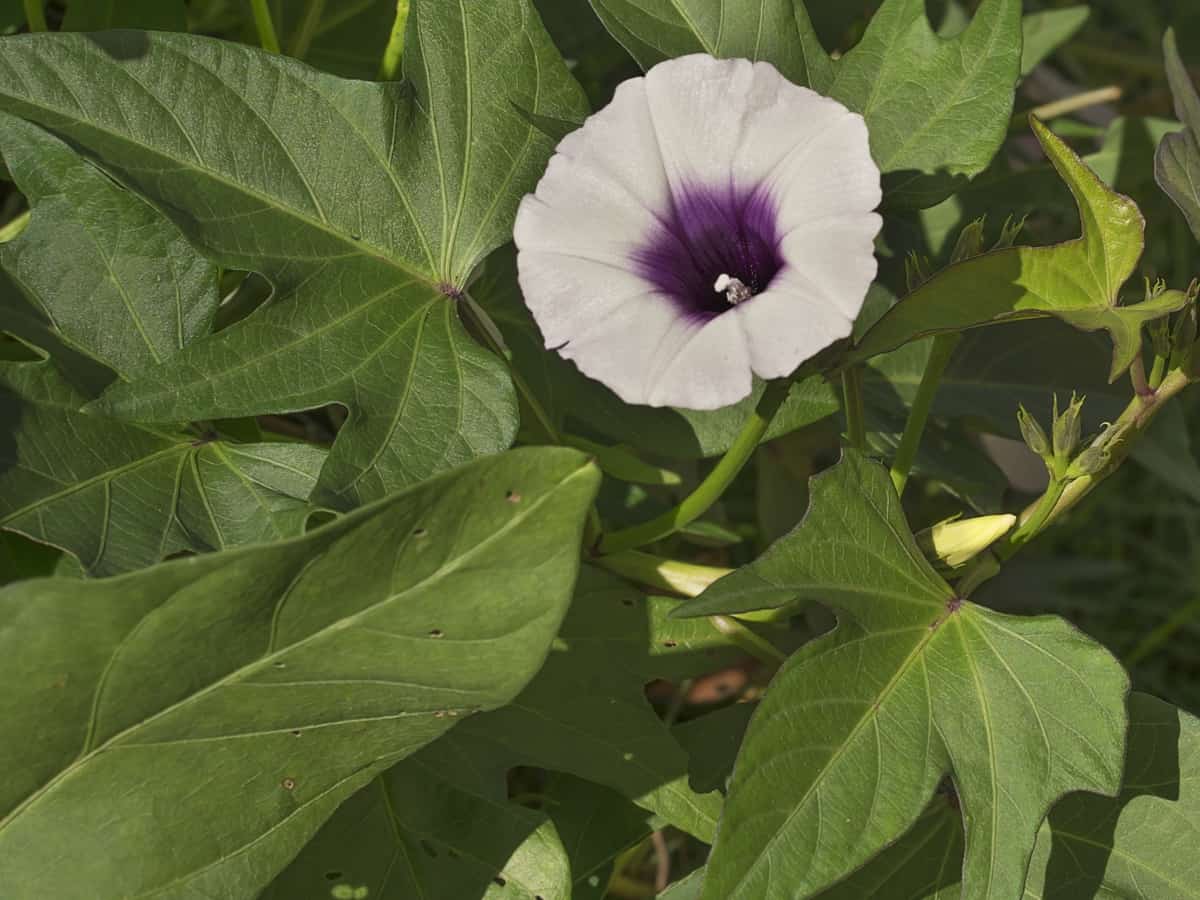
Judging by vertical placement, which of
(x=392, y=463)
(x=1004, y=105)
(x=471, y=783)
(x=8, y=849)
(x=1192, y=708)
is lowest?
(x=1192, y=708)

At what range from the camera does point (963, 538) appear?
0.94 m

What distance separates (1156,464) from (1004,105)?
1.82 ft

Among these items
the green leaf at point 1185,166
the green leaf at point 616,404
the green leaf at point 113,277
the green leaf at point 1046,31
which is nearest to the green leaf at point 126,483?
the green leaf at point 113,277

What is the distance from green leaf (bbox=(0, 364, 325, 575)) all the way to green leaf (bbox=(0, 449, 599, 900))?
0.14 m

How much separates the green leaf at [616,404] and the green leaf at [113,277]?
0.81 ft

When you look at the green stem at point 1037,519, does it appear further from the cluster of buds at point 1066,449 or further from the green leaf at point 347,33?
the green leaf at point 347,33

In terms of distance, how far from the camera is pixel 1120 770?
87 centimetres

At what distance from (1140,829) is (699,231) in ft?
1.80

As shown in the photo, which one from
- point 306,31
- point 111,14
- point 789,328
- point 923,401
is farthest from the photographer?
point 306,31

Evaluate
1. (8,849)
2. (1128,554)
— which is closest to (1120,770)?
(8,849)

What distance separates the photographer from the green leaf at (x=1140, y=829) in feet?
3.28

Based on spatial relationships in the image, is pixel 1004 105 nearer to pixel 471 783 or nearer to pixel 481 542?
pixel 481 542

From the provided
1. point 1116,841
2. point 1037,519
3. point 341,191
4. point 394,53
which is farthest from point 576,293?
point 1116,841

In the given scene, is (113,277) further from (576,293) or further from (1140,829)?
(1140,829)
